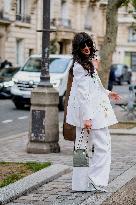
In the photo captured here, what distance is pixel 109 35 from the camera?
54.6ft

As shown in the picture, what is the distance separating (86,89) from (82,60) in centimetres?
38

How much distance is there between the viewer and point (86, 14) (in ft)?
197

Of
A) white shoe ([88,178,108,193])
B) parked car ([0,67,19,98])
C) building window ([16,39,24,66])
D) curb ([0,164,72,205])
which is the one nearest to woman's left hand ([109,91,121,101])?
white shoe ([88,178,108,193])

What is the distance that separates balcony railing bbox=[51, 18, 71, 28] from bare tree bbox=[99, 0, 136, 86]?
34.9 meters

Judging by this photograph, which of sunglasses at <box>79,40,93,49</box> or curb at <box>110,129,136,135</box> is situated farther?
curb at <box>110,129,136,135</box>

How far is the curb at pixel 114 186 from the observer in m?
7.66

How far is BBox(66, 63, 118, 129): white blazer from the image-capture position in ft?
26.3

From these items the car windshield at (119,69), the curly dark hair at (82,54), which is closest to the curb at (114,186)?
the curly dark hair at (82,54)

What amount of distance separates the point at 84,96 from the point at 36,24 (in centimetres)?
4218

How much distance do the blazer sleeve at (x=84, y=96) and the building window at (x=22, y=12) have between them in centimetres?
3941

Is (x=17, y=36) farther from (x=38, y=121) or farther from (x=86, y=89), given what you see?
(x=86, y=89)

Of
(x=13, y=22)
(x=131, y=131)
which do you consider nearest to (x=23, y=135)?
(x=131, y=131)

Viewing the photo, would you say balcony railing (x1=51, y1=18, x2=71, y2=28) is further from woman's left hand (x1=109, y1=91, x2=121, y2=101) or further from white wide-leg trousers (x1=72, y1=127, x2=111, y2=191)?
white wide-leg trousers (x1=72, y1=127, x2=111, y2=191)

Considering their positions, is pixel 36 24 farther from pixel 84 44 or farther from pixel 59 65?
pixel 84 44
